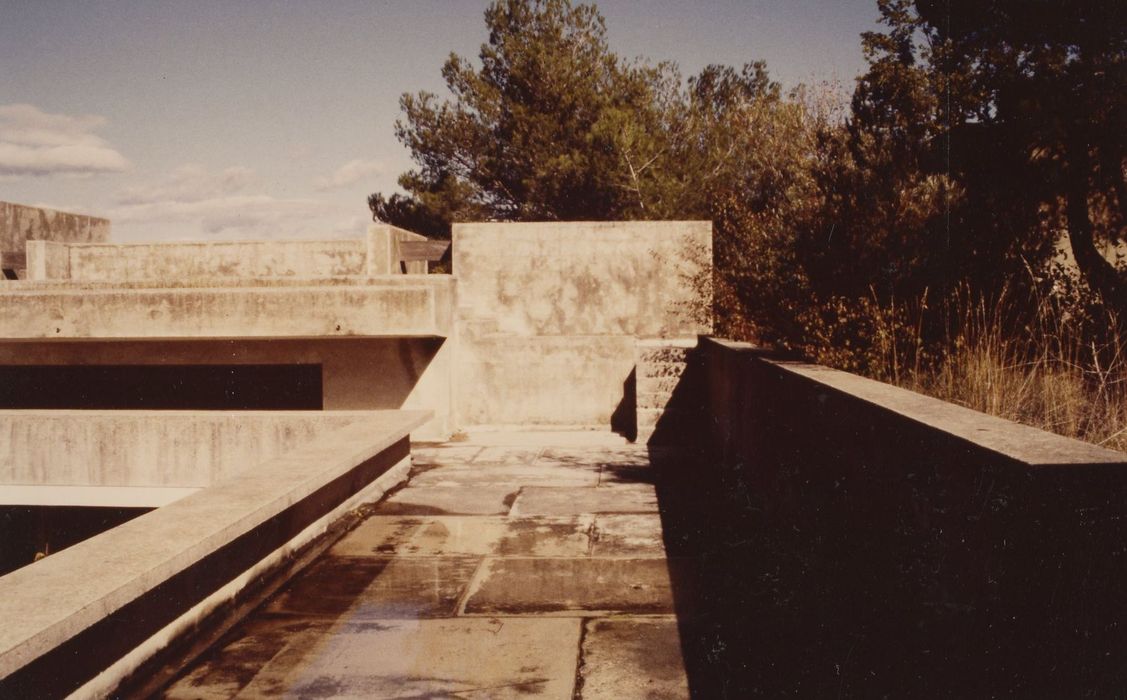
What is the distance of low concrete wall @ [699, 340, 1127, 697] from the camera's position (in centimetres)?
193

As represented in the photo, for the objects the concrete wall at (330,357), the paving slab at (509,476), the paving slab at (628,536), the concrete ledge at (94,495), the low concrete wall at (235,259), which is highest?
the low concrete wall at (235,259)

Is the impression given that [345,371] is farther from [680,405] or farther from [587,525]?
[587,525]

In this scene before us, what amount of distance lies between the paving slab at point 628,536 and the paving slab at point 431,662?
3.97 feet

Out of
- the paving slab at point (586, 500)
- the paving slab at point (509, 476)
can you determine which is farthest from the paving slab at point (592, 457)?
the paving slab at point (586, 500)

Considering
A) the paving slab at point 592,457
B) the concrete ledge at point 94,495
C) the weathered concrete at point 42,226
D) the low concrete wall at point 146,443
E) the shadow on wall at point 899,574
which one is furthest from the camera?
the weathered concrete at point 42,226

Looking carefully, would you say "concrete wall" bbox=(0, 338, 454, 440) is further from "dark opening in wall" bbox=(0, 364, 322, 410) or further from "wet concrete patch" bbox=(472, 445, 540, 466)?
"wet concrete patch" bbox=(472, 445, 540, 466)

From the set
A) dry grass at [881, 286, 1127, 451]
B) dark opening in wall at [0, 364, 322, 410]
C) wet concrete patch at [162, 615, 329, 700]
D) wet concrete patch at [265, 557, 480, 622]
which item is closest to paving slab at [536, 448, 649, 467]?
wet concrete patch at [265, 557, 480, 622]

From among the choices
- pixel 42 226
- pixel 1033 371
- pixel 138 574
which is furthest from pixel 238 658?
pixel 42 226

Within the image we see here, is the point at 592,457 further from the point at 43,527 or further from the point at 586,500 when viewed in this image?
the point at 43,527

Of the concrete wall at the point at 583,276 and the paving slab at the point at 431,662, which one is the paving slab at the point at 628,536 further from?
the concrete wall at the point at 583,276

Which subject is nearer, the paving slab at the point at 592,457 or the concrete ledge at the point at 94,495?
the concrete ledge at the point at 94,495

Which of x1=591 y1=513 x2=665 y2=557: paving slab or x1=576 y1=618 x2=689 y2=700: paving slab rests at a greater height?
x1=591 y1=513 x2=665 y2=557: paving slab

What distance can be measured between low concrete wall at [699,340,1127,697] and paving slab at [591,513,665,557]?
504 millimetres

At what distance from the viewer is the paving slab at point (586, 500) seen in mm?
6008
